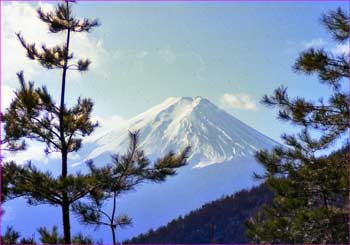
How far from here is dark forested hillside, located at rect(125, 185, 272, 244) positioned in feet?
275

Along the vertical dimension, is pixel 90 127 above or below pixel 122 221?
above

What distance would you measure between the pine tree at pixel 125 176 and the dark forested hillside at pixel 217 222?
238 ft

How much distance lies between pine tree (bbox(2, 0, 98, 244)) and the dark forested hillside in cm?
7271

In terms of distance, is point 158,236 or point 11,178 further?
point 158,236

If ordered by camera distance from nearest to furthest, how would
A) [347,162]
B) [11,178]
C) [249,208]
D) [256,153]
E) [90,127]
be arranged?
[11,178], [90,127], [347,162], [256,153], [249,208]

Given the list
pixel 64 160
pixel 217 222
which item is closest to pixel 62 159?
pixel 64 160

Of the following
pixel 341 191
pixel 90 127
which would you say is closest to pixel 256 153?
pixel 341 191

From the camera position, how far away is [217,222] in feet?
282

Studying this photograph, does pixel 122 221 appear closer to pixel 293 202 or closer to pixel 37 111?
pixel 37 111

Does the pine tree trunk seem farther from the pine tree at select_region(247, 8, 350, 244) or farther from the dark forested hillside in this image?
the dark forested hillside

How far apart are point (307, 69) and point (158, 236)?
8073cm

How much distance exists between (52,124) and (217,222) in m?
78.1

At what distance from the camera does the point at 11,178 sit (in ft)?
30.3

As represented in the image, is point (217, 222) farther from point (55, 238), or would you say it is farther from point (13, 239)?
point (13, 239)
